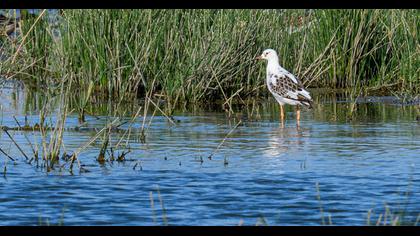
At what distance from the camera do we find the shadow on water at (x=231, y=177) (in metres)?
7.76

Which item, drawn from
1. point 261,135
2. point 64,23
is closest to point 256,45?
point 64,23

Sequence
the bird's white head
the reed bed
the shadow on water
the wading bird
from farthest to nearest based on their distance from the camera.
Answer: the bird's white head, the reed bed, the wading bird, the shadow on water

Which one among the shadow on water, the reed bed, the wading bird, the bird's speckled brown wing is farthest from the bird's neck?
the shadow on water

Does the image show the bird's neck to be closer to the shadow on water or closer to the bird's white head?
the bird's white head

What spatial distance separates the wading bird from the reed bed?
20.7 inches

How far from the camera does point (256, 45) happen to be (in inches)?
675

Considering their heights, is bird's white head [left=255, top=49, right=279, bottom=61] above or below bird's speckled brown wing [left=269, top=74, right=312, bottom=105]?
above

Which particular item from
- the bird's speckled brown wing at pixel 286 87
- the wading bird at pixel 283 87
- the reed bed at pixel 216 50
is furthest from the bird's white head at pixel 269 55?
the bird's speckled brown wing at pixel 286 87

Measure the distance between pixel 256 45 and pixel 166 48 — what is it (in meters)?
1.80

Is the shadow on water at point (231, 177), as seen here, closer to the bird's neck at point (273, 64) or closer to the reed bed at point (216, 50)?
the reed bed at point (216, 50)

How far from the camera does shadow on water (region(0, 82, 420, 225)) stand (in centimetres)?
776

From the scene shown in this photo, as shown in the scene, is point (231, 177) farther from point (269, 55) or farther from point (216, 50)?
point (269, 55)

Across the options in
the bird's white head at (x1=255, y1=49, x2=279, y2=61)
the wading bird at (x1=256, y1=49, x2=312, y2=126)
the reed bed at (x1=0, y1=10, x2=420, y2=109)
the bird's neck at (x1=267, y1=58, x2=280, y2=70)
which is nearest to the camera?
the wading bird at (x1=256, y1=49, x2=312, y2=126)

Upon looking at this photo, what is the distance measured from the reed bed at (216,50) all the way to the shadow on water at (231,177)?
141 centimetres
